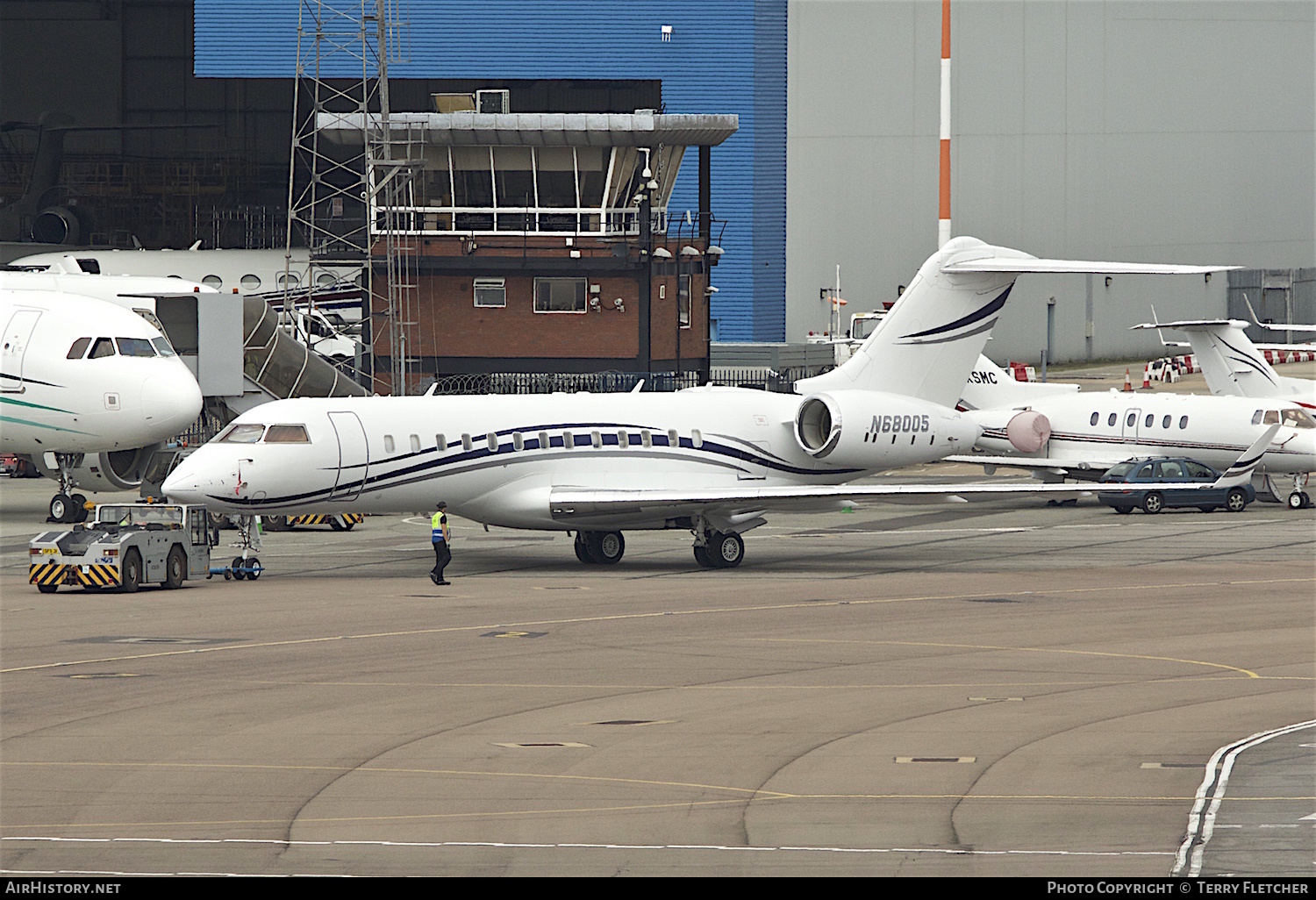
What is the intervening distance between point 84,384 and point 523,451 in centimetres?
1011

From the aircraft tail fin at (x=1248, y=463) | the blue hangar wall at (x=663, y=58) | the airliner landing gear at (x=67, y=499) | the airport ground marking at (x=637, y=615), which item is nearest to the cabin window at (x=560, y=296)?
the airliner landing gear at (x=67, y=499)

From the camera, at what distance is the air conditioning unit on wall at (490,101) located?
59.6 meters

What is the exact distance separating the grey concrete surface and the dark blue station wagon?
497 inches

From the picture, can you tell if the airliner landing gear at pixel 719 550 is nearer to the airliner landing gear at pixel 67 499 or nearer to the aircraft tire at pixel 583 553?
the aircraft tire at pixel 583 553

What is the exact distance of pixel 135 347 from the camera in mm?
36531

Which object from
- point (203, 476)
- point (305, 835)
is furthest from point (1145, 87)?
point (305, 835)

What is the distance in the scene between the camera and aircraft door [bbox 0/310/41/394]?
3597 centimetres

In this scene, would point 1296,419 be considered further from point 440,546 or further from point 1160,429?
point 440,546

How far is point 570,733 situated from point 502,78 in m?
68.8

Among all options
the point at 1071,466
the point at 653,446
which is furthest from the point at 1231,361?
the point at 653,446

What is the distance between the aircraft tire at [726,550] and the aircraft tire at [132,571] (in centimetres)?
1089

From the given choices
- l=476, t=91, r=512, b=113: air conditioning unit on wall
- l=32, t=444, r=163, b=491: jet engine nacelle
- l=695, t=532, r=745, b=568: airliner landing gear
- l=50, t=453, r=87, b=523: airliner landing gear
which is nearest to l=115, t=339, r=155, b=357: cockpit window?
l=50, t=453, r=87, b=523: airliner landing gear
